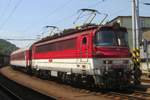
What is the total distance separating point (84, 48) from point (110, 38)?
1.49 m

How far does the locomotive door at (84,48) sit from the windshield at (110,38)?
2.53ft

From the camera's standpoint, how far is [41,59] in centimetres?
3052

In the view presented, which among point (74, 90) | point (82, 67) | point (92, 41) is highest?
point (92, 41)

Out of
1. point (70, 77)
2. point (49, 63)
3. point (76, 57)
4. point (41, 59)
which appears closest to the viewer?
point (76, 57)

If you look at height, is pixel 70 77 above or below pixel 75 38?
below

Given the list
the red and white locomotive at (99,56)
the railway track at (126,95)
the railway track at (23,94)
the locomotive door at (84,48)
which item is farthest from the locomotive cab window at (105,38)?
the railway track at (23,94)

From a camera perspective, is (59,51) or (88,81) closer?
(88,81)

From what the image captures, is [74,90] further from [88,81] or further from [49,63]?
[49,63]

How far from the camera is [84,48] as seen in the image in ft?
64.8

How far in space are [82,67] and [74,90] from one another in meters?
1.95

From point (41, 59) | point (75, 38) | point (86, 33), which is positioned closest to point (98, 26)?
point (86, 33)

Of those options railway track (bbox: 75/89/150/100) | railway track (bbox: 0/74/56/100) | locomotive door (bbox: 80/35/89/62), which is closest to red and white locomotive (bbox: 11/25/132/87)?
locomotive door (bbox: 80/35/89/62)

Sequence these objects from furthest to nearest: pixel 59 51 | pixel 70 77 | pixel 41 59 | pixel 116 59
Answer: pixel 41 59 → pixel 59 51 → pixel 70 77 → pixel 116 59

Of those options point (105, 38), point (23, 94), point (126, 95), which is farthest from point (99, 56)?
point (23, 94)
